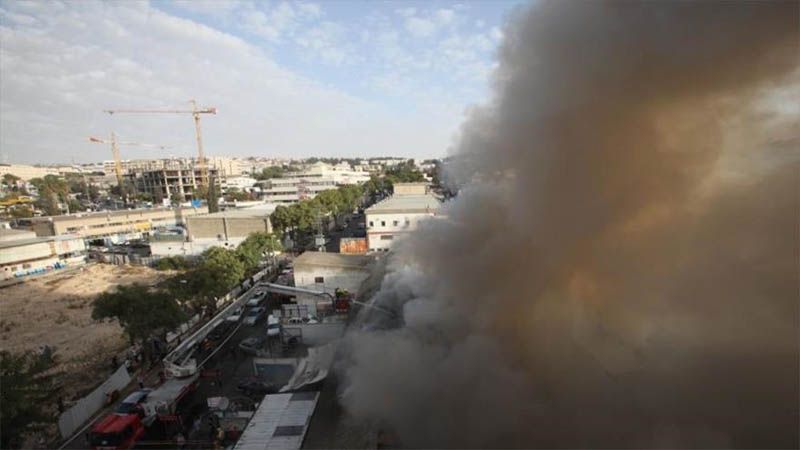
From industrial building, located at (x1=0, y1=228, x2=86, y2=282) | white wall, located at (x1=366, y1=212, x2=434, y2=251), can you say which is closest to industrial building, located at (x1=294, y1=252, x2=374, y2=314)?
white wall, located at (x1=366, y1=212, x2=434, y2=251)

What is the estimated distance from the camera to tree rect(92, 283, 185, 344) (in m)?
14.5

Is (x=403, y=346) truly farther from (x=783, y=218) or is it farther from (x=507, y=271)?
(x=783, y=218)

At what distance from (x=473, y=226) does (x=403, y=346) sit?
10.7ft

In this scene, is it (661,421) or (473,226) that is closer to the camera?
(661,421)

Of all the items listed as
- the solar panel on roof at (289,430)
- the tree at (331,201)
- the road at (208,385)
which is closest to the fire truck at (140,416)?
the road at (208,385)

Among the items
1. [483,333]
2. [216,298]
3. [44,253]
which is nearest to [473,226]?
[483,333]

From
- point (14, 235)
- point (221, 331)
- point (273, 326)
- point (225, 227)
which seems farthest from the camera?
point (14, 235)

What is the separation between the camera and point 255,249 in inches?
1035

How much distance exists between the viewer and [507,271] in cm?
924

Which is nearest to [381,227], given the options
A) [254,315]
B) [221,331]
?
[254,315]

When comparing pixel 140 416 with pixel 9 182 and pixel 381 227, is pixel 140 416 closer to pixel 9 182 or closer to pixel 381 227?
pixel 381 227

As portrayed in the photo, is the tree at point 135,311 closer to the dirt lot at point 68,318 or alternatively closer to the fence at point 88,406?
the fence at point 88,406

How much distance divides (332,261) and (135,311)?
8540 mm

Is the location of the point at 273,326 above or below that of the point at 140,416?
above
